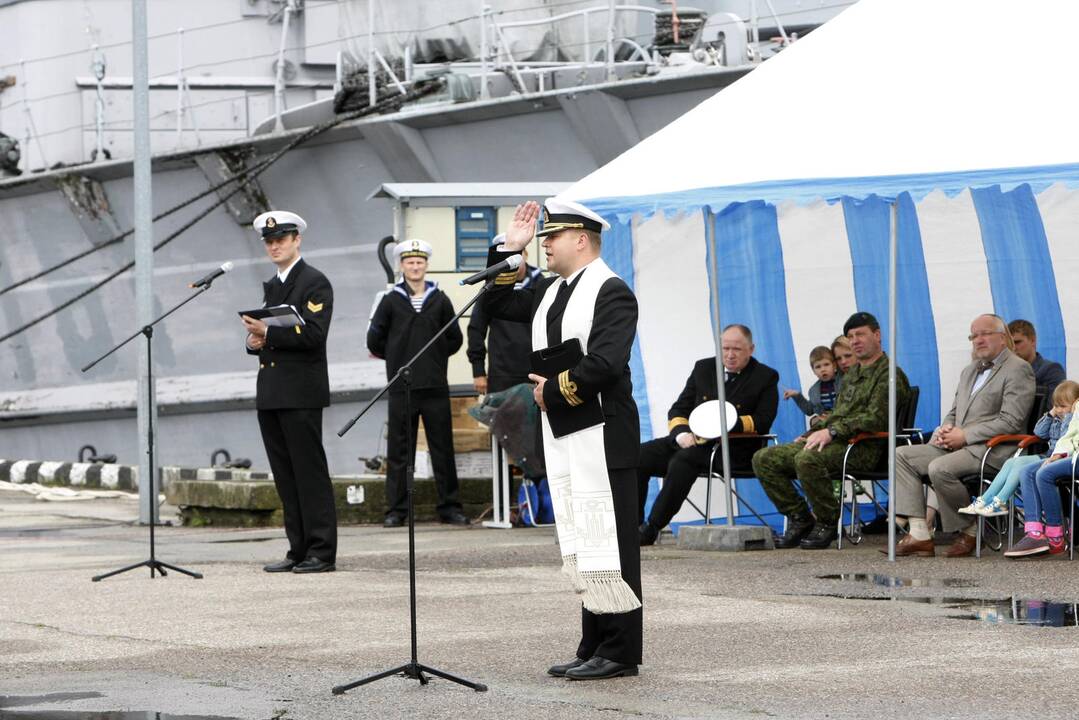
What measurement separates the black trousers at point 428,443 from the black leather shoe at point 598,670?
6421 mm

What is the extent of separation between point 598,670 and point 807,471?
15.0ft

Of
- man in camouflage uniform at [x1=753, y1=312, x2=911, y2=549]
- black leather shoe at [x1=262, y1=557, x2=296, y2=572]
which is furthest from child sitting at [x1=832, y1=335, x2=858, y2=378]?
black leather shoe at [x1=262, y1=557, x2=296, y2=572]

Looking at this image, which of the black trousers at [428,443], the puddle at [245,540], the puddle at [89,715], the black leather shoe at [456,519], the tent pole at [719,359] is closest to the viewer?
the puddle at [89,715]

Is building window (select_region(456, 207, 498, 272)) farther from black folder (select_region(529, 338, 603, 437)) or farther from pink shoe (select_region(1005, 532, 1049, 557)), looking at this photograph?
black folder (select_region(529, 338, 603, 437))

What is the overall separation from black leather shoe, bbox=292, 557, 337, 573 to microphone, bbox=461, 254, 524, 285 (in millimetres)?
3579

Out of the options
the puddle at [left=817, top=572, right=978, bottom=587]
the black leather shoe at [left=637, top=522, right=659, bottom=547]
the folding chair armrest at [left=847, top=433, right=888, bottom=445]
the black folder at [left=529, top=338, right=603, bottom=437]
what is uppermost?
the black folder at [left=529, top=338, right=603, bottom=437]

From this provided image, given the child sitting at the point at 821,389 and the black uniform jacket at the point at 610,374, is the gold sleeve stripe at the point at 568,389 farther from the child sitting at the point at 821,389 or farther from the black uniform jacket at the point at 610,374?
the child sitting at the point at 821,389

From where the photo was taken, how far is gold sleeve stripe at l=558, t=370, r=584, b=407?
5781mm

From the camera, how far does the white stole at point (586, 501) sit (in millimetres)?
5816

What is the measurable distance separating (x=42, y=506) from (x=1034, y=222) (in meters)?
8.56

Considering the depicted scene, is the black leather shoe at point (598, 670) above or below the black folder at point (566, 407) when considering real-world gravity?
below

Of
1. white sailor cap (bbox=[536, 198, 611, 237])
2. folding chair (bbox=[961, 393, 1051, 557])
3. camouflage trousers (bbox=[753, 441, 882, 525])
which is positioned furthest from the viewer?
camouflage trousers (bbox=[753, 441, 882, 525])

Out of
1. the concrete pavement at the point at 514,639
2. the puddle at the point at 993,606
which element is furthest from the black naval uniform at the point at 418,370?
the puddle at the point at 993,606

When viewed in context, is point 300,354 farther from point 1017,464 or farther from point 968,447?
point 1017,464
